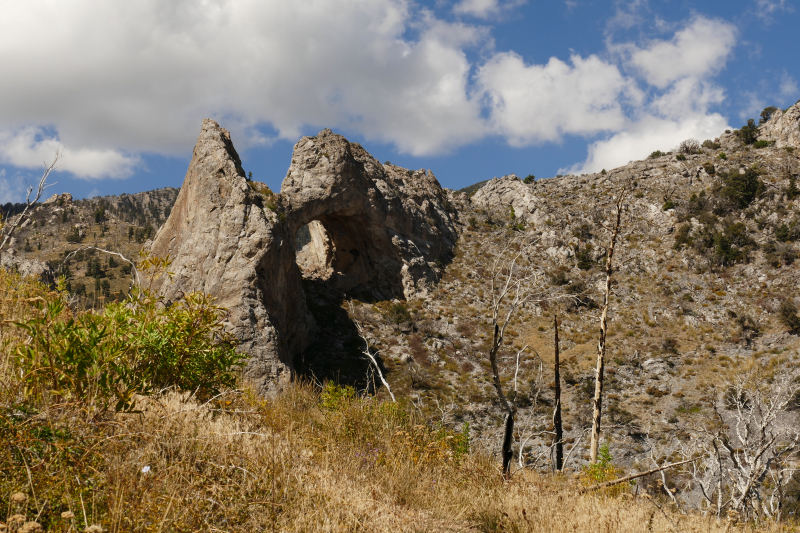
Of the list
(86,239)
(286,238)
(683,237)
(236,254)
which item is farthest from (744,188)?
(86,239)

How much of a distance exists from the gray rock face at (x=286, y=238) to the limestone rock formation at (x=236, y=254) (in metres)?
0.06

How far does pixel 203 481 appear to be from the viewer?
3354mm

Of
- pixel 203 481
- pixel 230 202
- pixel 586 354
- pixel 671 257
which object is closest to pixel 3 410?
pixel 203 481

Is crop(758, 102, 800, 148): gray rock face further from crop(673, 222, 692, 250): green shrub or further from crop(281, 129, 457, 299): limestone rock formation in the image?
crop(281, 129, 457, 299): limestone rock formation

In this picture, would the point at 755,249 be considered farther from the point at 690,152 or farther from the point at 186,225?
the point at 186,225

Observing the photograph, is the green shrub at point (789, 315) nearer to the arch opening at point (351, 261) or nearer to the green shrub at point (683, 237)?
the green shrub at point (683, 237)

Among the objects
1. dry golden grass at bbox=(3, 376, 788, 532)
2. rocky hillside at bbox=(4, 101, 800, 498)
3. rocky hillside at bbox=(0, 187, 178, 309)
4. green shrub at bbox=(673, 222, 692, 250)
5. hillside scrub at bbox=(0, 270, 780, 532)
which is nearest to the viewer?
hillside scrub at bbox=(0, 270, 780, 532)

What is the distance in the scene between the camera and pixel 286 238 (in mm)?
26938

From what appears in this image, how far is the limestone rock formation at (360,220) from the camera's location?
105ft

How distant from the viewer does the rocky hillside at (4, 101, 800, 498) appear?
78.9 ft

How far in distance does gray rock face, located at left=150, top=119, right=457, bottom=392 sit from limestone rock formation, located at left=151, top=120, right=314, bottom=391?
2.3 inches

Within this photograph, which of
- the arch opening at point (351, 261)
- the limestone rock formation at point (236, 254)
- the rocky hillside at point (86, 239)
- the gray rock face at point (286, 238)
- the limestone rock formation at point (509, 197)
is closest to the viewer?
the limestone rock formation at point (236, 254)

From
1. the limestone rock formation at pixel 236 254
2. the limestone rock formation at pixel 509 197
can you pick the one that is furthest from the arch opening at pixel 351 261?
the limestone rock formation at pixel 509 197

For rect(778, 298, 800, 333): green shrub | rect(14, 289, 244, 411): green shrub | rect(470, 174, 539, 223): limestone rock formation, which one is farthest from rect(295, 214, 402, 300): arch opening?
rect(14, 289, 244, 411): green shrub
